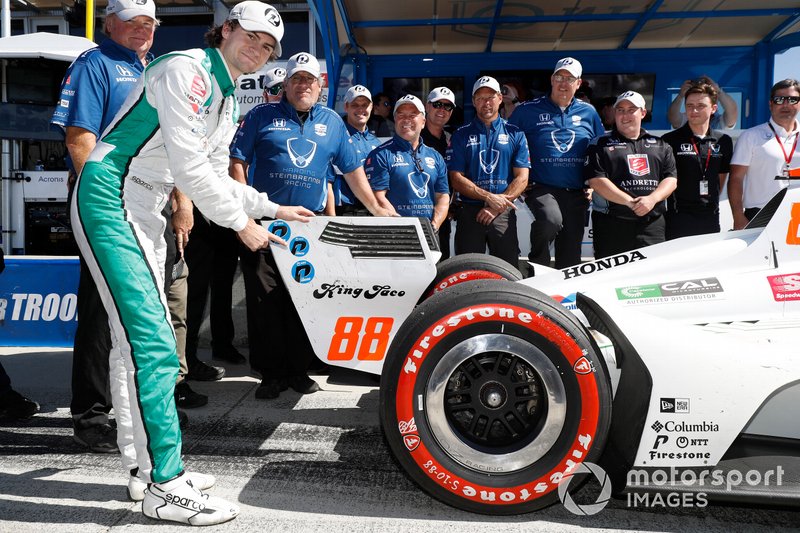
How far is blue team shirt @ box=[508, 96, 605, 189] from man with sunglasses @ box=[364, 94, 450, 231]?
87cm

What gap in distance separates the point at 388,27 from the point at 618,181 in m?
4.06

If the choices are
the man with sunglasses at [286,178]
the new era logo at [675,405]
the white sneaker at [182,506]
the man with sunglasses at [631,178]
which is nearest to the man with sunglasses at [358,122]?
the man with sunglasses at [286,178]

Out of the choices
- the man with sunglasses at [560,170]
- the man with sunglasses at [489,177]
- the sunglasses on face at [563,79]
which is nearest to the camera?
the man with sunglasses at [489,177]

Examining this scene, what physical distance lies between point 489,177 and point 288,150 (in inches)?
66.3

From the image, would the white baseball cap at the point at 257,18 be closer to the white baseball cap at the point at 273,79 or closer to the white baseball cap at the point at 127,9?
the white baseball cap at the point at 127,9

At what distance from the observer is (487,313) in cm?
239

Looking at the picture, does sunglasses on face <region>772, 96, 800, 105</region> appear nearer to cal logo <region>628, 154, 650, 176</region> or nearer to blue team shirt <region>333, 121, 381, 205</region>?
cal logo <region>628, 154, 650, 176</region>

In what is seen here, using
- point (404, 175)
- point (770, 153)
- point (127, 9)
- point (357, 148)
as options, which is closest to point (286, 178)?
point (404, 175)

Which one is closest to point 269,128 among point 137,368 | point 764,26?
point 137,368

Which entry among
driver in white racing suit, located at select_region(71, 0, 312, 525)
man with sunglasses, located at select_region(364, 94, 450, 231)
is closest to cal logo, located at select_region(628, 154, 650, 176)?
man with sunglasses, located at select_region(364, 94, 450, 231)

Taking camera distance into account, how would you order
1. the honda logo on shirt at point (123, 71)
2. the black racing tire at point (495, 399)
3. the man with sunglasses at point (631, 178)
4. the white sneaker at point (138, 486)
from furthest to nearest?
the man with sunglasses at point (631, 178) < the honda logo on shirt at point (123, 71) < the white sneaker at point (138, 486) < the black racing tire at point (495, 399)

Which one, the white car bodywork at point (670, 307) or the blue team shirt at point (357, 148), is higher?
the blue team shirt at point (357, 148)

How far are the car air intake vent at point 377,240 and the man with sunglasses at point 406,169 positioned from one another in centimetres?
161

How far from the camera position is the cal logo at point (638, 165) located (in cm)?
490
